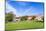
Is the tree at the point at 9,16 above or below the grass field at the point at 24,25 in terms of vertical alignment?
above

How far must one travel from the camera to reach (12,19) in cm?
129

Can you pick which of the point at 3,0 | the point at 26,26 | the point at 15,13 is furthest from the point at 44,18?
the point at 3,0

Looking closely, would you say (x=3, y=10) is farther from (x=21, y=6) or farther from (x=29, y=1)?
(x=29, y=1)

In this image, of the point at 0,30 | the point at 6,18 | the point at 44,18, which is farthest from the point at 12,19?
the point at 44,18

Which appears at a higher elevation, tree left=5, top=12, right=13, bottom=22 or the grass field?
tree left=5, top=12, right=13, bottom=22

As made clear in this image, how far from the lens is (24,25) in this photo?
51.8 inches

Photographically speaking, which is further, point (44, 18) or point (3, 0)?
point (44, 18)

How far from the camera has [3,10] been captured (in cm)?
127

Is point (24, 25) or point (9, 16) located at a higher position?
Answer: point (9, 16)

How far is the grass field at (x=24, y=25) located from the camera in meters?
1.28

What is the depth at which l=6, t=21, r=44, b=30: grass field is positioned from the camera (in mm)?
1277

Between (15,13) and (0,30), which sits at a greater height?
(15,13)

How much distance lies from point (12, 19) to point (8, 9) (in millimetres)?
149

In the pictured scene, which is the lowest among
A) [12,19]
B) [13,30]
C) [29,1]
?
[13,30]
